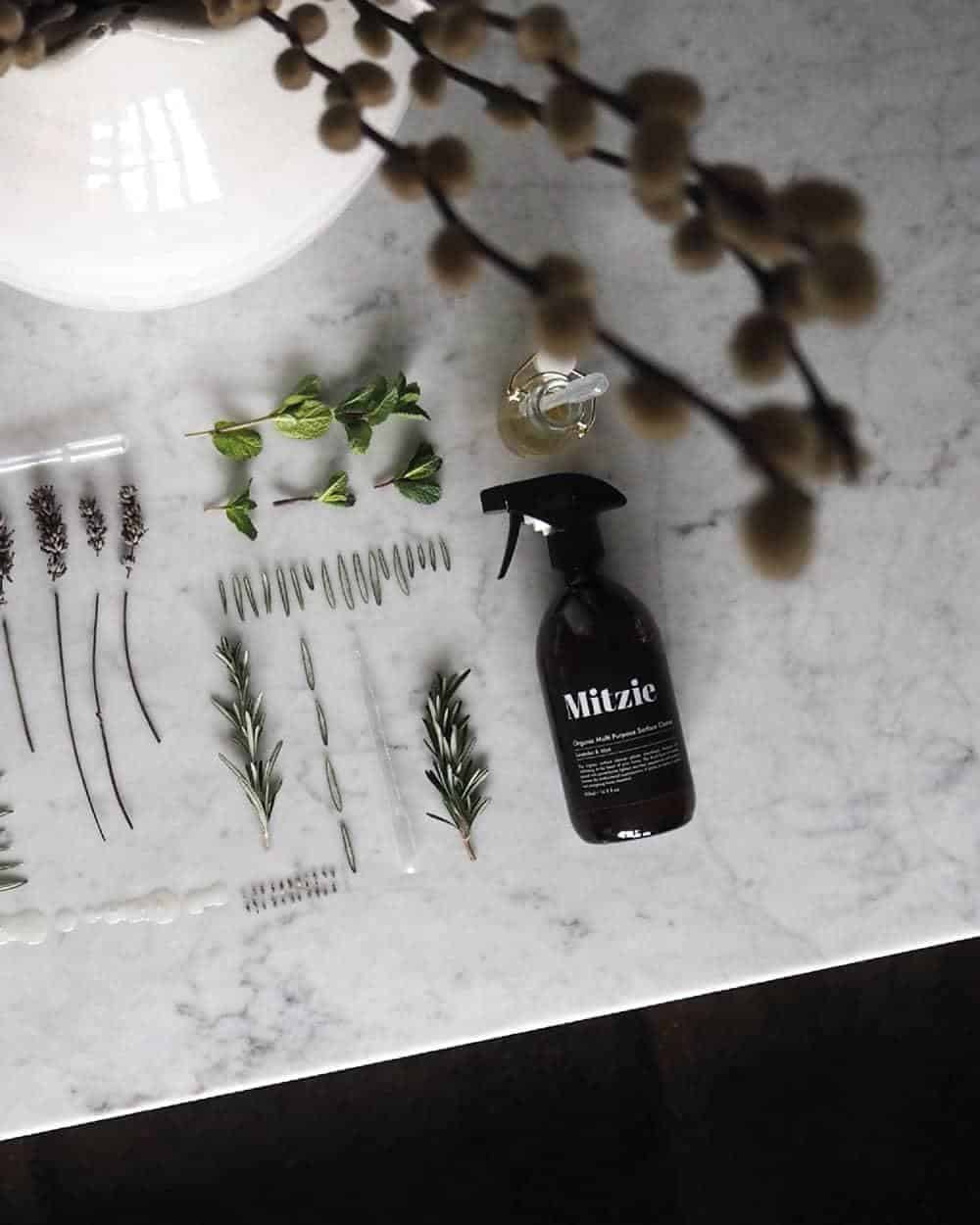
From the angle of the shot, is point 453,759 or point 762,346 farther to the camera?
point 453,759

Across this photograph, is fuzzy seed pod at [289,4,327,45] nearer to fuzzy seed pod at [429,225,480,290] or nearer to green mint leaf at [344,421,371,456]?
fuzzy seed pod at [429,225,480,290]

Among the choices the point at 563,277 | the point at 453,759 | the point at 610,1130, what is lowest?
the point at 610,1130

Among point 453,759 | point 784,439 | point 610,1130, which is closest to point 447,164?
point 784,439

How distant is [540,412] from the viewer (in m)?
0.78

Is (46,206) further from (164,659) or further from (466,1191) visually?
(466,1191)

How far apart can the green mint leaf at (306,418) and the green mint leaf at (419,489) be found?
7 centimetres

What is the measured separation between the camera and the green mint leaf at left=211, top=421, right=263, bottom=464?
0.80m

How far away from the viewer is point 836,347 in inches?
32.6

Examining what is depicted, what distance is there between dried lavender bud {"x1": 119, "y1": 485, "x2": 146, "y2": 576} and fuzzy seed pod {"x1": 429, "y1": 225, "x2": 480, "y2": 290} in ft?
1.95

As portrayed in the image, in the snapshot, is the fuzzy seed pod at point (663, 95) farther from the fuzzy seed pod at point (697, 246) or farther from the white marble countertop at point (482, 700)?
the white marble countertop at point (482, 700)

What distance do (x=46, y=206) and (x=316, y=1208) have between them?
896mm

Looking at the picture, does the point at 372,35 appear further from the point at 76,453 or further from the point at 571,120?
the point at 76,453

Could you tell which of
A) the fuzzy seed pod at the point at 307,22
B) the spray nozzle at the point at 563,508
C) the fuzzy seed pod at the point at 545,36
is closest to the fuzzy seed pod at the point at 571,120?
the fuzzy seed pod at the point at 545,36

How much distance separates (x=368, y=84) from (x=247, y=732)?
59 cm
